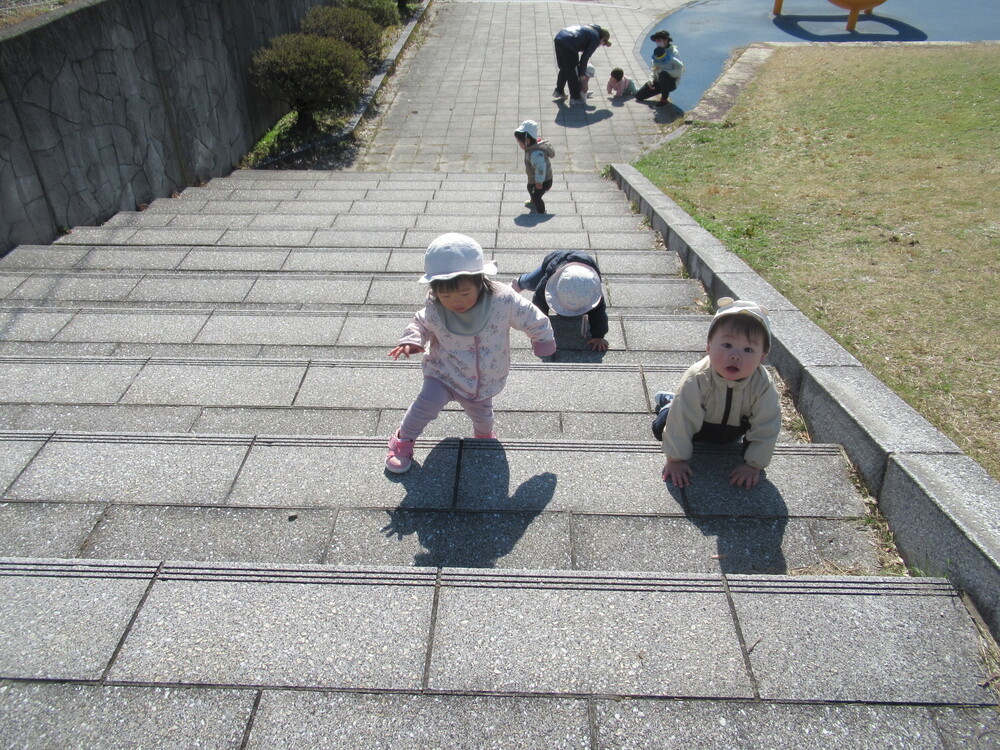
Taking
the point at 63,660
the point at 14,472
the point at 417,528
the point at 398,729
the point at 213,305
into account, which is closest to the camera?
the point at 398,729

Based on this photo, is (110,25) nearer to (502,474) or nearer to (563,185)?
(563,185)

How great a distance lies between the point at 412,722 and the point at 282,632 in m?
0.50

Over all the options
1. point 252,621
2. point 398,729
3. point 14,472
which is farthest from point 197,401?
point 398,729

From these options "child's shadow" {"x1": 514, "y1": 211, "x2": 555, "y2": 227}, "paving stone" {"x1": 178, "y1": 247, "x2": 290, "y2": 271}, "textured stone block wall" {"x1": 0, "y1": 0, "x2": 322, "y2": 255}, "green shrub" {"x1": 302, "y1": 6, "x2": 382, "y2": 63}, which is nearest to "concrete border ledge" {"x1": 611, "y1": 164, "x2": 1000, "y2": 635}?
"child's shadow" {"x1": 514, "y1": 211, "x2": 555, "y2": 227}

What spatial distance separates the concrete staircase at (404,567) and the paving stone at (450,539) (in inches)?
0.4

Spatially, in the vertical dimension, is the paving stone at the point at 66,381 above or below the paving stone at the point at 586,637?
below

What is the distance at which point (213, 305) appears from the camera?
532 cm

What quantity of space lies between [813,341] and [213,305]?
4104 mm

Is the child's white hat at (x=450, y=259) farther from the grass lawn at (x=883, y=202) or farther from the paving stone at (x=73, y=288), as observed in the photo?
the paving stone at (x=73, y=288)

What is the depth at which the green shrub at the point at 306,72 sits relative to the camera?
11.8 m

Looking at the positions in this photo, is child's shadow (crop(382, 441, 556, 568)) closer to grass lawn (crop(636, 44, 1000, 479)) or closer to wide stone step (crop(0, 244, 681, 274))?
grass lawn (crop(636, 44, 1000, 479))

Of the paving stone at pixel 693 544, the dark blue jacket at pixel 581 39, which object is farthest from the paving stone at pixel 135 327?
the dark blue jacket at pixel 581 39

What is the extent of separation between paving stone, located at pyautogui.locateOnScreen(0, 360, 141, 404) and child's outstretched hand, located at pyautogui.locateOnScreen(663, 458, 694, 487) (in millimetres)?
2896

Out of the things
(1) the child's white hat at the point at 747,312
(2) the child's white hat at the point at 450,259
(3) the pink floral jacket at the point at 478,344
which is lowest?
(3) the pink floral jacket at the point at 478,344
